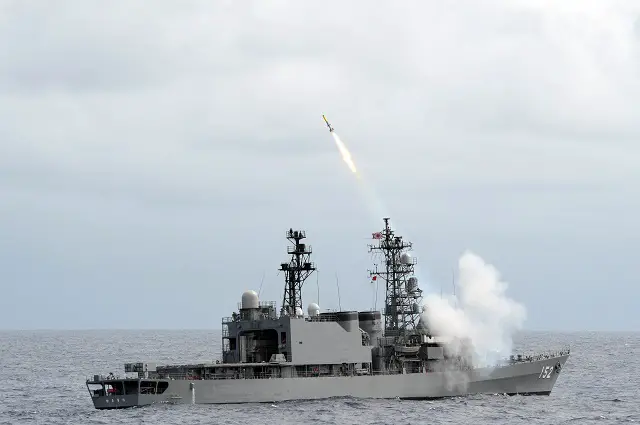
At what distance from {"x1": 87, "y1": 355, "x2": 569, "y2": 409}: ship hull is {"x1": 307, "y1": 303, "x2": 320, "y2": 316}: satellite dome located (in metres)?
4.34

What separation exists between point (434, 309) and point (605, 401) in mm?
11842

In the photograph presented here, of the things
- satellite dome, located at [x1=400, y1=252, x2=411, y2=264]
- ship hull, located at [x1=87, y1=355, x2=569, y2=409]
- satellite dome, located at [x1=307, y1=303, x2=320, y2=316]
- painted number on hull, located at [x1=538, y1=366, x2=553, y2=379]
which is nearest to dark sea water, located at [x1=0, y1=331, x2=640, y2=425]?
ship hull, located at [x1=87, y1=355, x2=569, y2=409]

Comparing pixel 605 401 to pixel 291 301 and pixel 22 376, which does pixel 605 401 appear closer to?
pixel 291 301

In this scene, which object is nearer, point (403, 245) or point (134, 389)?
point (134, 389)

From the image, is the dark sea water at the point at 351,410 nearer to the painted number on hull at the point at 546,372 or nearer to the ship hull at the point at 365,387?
the ship hull at the point at 365,387

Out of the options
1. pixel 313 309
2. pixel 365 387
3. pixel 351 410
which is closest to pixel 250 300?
pixel 313 309

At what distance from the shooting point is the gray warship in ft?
168

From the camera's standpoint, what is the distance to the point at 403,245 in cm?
6103

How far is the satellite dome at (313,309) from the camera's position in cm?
5646

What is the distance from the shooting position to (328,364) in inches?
2144

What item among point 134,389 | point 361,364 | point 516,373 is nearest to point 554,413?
point 516,373

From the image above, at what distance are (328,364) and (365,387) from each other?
7.67 ft

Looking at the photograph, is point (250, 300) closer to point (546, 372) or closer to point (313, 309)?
point (313, 309)

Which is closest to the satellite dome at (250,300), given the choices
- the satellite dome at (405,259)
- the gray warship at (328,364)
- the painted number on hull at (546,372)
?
the gray warship at (328,364)
